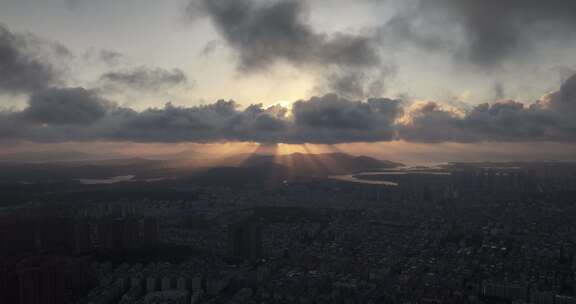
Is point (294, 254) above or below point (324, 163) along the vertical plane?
below

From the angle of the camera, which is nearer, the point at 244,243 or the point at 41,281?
the point at 41,281

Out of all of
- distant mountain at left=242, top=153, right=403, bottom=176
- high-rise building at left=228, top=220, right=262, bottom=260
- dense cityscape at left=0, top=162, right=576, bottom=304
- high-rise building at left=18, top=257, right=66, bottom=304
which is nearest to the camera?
high-rise building at left=18, top=257, right=66, bottom=304

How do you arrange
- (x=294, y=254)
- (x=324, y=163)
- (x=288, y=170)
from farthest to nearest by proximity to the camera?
(x=324, y=163) → (x=288, y=170) → (x=294, y=254)

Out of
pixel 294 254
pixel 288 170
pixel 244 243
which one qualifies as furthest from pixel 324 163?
pixel 244 243

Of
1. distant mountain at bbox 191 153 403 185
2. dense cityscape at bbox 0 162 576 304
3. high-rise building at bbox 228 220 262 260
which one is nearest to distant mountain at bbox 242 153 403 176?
distant mountain at bbox 191 153 403 185

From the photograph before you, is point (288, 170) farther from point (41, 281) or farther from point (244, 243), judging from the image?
point (41, 281)

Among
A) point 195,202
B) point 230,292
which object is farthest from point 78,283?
point 195,202

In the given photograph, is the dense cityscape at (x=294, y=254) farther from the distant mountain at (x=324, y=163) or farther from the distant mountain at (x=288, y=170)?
the distant mountain at (x=324, y=163)

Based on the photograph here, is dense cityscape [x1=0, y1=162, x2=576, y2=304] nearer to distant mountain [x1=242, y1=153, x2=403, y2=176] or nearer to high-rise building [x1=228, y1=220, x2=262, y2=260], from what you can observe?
high-rise building [x1=228, y1=220, x2=262, y2=260]

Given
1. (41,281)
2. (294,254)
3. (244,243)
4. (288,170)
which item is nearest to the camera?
(41,281)

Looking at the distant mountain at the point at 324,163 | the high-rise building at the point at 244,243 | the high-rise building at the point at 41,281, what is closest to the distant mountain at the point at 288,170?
the distant mountain at the point at 324,163

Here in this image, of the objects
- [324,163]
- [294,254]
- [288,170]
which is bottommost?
[294,254]
